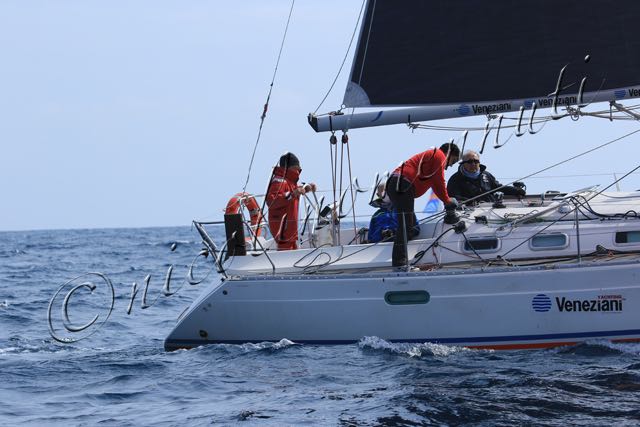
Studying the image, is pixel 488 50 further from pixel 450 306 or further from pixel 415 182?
pixel 450 306

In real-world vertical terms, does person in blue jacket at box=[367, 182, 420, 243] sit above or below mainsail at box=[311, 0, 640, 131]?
below

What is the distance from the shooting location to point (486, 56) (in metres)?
9.77

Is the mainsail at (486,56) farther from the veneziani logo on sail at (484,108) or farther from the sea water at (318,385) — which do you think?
the sea water at (318,385)

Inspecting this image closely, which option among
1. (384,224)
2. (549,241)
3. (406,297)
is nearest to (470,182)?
(384,224)

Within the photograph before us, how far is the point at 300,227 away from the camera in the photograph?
38.6ft

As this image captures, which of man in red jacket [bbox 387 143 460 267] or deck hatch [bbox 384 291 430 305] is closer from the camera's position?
deck hatch [bbox 384 291 430 305]

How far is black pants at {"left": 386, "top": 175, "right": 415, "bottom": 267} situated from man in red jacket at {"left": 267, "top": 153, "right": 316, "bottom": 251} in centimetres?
118

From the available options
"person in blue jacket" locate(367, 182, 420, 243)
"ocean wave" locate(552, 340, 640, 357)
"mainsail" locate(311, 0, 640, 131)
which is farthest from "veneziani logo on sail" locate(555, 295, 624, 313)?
"mainsail" locate(311, 0, 640, 131)

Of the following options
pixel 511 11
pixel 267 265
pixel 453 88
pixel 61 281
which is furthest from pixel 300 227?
pixel 61 281

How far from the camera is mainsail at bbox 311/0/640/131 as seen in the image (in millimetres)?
9469

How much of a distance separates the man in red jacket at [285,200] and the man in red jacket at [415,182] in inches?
47.8

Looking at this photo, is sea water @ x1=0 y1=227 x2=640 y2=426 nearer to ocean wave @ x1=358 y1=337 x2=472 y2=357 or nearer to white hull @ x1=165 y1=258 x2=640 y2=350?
ocean wave @ x1=358 y1=337 x2=472 y2=357

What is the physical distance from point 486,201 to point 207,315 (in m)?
3.27

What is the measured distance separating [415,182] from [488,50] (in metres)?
1.47
